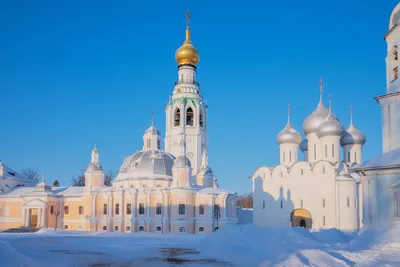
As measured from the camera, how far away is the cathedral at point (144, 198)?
Result: 44.8 m

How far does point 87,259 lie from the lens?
14117 millimetres

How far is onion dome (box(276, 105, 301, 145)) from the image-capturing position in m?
43.1

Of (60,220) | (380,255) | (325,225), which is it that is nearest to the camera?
(380,255)

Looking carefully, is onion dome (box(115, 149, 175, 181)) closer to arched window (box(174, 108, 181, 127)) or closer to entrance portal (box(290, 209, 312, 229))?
arched window (box(174, 108, 181, 127))

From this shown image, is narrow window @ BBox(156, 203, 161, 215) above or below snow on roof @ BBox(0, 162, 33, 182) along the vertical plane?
below

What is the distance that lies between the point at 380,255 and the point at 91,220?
36398mm

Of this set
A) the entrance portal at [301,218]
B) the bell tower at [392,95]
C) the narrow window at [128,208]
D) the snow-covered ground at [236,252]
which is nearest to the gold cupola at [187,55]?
the narrow window at [128,208]

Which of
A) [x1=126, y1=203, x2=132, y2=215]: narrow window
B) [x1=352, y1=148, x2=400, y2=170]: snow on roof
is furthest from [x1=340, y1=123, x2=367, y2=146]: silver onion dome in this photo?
[x1=352, y1=148, x2=400, y2=170]: snow on roof

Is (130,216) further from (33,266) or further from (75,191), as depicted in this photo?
(33,266)

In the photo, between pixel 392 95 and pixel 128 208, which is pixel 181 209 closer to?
pixel 128 208

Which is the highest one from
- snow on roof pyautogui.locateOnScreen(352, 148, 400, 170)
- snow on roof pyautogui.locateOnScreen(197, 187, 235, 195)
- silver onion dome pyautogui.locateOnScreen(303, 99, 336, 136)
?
silver onion dome pyautogui.locateOnScreen(303, 99, 336, 136)

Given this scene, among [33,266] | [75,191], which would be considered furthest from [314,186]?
[33,266]

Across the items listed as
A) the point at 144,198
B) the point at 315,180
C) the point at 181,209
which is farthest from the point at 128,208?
the point at 315,180

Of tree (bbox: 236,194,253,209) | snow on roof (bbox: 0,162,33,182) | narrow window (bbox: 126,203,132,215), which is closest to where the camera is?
narrow window (bbox: 126,203,132,215)
